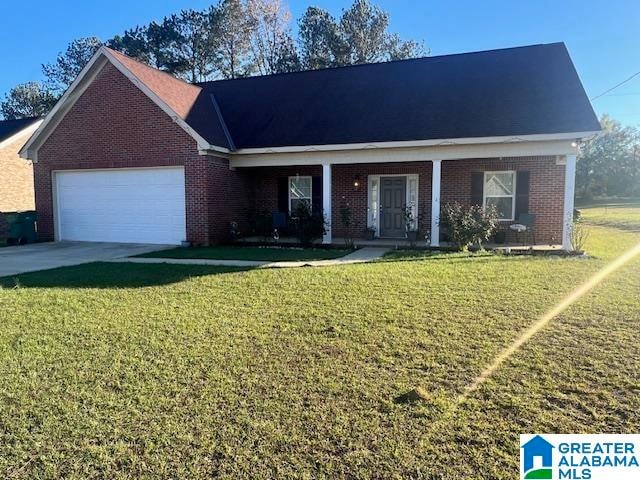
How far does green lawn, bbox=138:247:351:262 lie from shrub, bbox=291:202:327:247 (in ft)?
1.76

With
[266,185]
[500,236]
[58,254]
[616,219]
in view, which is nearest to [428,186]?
[500,236]

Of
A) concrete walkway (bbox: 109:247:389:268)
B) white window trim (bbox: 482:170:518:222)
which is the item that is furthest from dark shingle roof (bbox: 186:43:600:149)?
concrete walkway (bbox: 109:247:389:268)

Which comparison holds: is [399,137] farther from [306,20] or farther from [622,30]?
[306,20]

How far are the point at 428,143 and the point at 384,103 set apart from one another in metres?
3.10

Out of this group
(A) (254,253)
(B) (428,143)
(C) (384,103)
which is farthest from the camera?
(C) (384,103)

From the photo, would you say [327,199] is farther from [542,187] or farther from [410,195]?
[542,187]

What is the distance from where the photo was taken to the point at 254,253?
11461 millimetres

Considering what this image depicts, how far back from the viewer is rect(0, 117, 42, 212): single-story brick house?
62.8 feet

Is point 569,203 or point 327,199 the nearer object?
point 569,203

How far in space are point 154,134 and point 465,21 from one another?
14.9 metres

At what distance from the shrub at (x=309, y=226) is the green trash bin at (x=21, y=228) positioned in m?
9.49

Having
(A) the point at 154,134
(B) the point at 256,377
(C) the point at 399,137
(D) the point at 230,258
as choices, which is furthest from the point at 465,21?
(B) the point at 256,377

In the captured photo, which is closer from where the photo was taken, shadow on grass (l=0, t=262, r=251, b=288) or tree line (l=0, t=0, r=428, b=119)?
shadow on grass (l=0, t=262, r=251, b=288)

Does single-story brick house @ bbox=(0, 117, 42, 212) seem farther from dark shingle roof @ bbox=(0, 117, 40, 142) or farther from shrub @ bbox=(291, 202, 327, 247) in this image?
shrub @ bbox=(291, 202, 327, 247)
